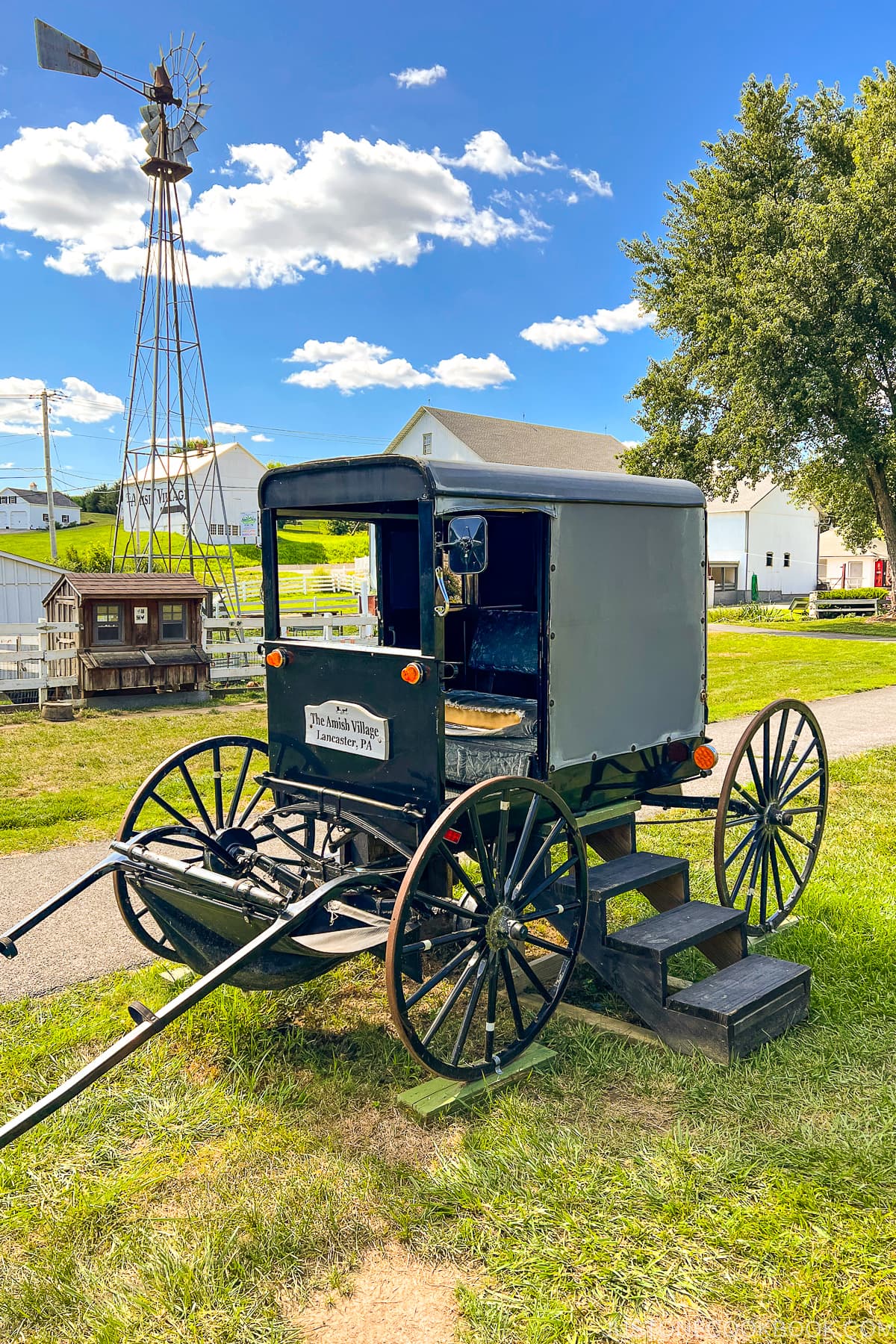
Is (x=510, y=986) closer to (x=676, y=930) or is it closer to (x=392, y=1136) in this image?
(x=392, y=1136)

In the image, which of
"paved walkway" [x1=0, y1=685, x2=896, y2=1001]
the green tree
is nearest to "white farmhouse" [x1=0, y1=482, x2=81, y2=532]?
the green tree

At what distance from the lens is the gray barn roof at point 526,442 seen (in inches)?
1519

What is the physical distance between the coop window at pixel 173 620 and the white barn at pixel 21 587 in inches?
501

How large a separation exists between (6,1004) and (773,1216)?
3977 mm

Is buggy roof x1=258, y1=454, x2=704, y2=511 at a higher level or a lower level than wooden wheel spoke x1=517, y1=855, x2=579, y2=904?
higher

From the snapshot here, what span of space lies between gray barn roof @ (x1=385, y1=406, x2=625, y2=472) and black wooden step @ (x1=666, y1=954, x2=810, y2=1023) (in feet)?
106

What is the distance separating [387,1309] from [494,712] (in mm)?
3295

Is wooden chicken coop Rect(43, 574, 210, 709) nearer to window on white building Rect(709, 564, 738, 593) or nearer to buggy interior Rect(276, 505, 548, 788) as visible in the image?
buggy interior Rect(276, 505, 548, 788)

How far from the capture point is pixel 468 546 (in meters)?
4.40

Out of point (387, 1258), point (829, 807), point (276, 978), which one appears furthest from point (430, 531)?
point (829, 807)

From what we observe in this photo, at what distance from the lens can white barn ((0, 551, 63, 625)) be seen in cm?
2784

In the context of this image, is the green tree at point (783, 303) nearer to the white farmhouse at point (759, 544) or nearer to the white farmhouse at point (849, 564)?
the white farmhouse at point (759, 544)

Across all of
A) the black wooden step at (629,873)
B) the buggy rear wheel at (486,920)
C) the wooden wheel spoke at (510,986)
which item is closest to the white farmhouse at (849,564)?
the black wooden step at (629,873)

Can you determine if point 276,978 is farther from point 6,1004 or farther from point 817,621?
point 817,621
